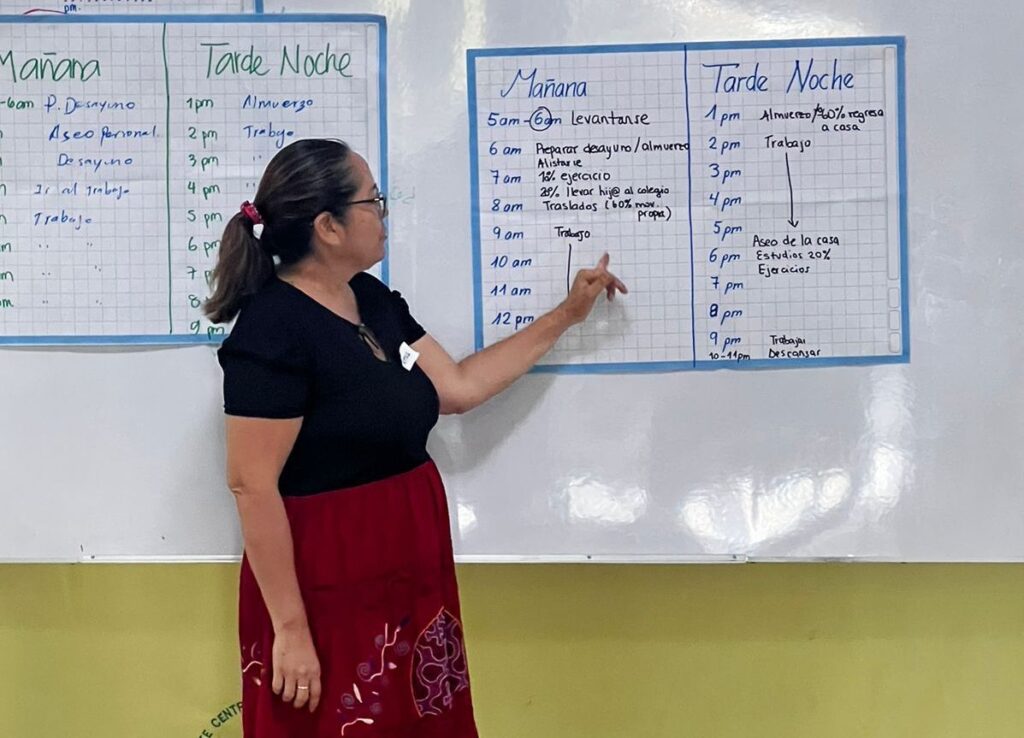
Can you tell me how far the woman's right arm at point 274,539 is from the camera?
1.06 m

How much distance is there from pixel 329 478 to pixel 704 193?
65 centimetres

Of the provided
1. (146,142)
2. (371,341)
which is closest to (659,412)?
(371,341)

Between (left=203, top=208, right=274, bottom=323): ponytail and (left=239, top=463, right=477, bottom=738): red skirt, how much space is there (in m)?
0.26

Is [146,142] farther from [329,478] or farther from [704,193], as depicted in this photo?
[704,193]

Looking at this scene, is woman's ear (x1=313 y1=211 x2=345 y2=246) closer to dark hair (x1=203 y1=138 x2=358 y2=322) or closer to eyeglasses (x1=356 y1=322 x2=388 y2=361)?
dark hair (x1=203 y1=138 x2=358 y2=322)

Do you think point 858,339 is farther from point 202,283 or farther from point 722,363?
point 202,283

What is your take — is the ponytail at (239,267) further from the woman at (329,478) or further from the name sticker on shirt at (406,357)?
the name sticker on shirt at (406,357)

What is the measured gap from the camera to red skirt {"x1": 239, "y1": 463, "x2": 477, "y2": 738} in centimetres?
114

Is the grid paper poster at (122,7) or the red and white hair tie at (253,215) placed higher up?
the grid paper poster at (122,7)

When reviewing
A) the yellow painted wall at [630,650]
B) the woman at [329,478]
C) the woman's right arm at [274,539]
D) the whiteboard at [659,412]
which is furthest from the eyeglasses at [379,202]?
the yellow painted wall at [630,650]

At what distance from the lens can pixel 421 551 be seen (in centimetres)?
117

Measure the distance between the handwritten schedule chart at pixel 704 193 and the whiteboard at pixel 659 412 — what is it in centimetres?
3

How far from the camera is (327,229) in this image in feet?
3.70

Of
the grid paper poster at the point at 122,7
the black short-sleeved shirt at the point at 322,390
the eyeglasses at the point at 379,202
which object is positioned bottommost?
the black short-sleeved shirt at the point at 322,390
